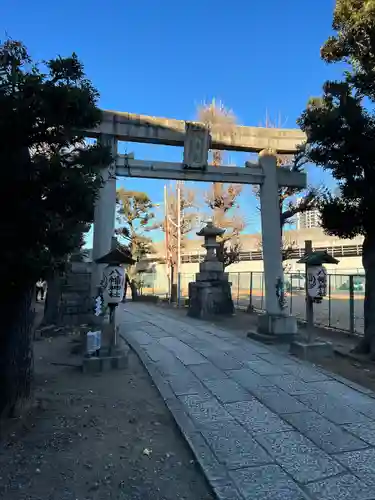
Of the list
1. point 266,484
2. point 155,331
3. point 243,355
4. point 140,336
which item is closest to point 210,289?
point 155,331

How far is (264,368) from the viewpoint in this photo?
6.57m

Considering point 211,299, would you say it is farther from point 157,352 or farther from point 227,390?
point 227,390

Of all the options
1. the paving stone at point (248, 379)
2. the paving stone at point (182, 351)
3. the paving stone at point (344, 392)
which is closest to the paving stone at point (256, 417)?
the paving stone at point (248, 379)

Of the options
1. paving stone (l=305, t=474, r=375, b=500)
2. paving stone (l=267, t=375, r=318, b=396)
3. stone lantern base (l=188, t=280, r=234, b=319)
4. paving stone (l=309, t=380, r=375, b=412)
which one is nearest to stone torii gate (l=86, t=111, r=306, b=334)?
paving stone (l=267, t=375, r=318, b=396)

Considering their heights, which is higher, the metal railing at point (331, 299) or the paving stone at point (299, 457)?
the metal railing at point (331, 299)

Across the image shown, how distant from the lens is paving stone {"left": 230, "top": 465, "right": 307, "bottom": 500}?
115 inches

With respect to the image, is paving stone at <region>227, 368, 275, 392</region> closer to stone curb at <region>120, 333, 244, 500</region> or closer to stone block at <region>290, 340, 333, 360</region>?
stone curb at <region>120, 333, 244, 500</region>

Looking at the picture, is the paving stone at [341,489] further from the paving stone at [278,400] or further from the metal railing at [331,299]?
the metal railing at [331,299]

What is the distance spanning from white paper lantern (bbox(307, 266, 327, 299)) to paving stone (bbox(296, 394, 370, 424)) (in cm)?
259

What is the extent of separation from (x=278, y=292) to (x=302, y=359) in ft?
7.79

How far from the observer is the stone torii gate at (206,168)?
8.37 m

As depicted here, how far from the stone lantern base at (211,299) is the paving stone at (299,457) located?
958cm

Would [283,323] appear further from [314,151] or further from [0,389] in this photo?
[0,389]

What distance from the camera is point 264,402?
4.98m
